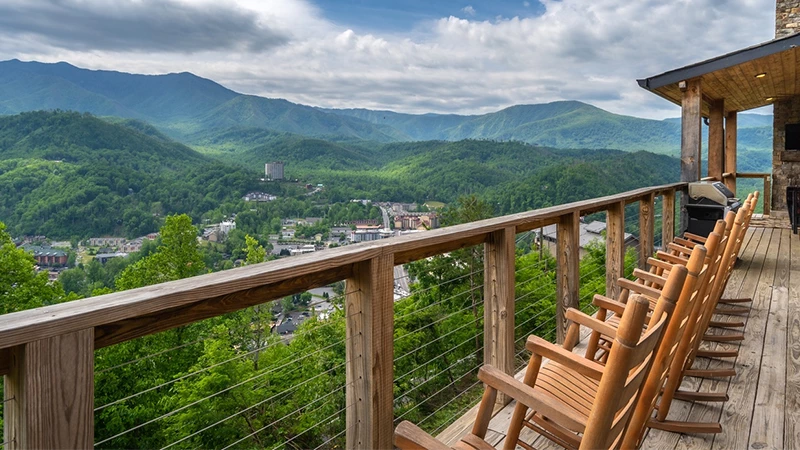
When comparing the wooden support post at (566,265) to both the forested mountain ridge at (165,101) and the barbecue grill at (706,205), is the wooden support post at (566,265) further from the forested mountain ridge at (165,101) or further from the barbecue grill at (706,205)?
the forested mountain ridge at (165,101)

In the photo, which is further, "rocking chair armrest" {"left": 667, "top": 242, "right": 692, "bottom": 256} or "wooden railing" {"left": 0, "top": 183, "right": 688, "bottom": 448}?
"rocking chair armrest" {"left": 667, "top": 242, "right": 692, "bottom": 256}

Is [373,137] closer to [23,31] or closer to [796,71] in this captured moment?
[23,31]

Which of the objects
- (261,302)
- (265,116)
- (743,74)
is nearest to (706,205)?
(743,74)

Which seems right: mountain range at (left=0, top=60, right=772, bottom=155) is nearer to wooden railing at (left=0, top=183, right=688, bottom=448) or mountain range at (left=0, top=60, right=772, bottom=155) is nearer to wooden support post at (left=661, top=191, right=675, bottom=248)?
wooden support post at (left=661, top=191, right=675, bottom=248)

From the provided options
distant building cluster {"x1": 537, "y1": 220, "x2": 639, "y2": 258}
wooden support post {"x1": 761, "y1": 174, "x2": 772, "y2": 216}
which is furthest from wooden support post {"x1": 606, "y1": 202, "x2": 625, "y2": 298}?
wooden support post {"x1": 761, "y1": 174, "x2": 772, "y2": 216}

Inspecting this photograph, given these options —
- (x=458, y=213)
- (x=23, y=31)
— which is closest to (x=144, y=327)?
(x=458, y=213)

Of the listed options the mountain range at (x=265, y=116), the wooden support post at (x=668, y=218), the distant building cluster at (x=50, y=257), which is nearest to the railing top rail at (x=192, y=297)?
the wooden support post at (x=668, y=218)

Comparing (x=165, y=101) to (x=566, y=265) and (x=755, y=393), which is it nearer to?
(x=566, y=265)
